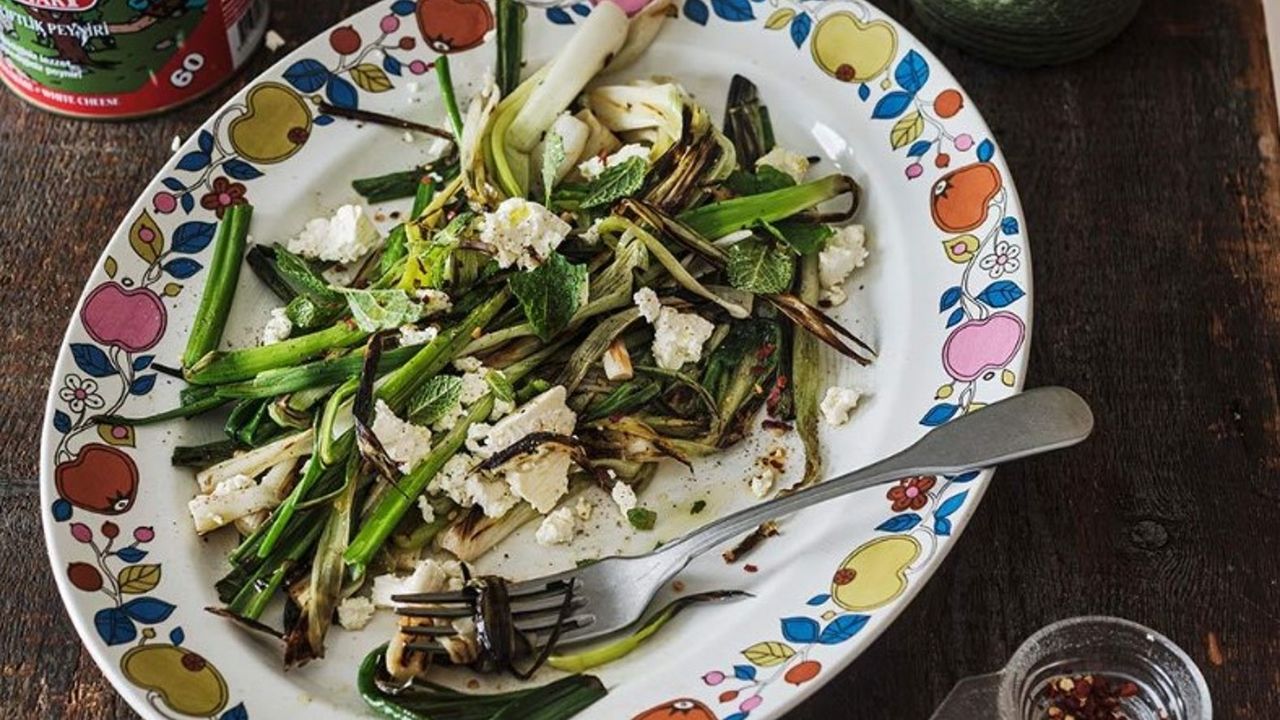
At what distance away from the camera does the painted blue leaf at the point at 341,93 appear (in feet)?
8.39

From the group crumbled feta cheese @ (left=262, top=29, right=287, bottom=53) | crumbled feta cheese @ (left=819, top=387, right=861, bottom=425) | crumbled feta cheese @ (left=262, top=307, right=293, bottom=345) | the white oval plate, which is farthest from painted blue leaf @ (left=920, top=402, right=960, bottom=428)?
crumbled feta cheese @ (left=262, top=29, right=287, bottom=53)

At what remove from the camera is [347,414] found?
2176mm

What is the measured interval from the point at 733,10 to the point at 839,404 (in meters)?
0.76

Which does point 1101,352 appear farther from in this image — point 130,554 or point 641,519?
point 130,554

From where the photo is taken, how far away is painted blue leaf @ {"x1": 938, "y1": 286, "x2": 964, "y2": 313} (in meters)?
2.25

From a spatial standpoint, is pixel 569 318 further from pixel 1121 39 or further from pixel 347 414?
pixel 1121 39

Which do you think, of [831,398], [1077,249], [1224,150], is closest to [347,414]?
[831,398]

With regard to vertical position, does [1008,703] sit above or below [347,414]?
below

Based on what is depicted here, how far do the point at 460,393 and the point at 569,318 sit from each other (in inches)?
7.5

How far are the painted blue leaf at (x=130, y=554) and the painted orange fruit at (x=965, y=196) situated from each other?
3.95 ft

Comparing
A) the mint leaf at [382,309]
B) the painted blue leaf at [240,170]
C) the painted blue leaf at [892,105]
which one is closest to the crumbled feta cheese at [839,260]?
the painted blue leaf at [892,105]

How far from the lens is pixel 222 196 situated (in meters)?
2.43

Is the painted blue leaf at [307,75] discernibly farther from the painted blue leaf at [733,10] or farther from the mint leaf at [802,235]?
the mint leaf at [802,235]

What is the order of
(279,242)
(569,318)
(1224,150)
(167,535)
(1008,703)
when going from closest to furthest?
(1008,703) < (167,535) < (569,318) < (279,242) < (1224,150)
